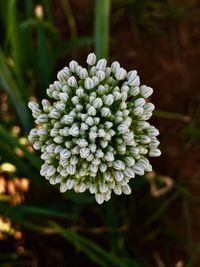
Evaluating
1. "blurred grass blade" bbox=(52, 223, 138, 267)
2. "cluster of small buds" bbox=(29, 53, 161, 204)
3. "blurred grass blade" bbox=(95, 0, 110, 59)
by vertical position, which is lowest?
"blurred grass blade" bbox=(52, 223, 138, 267)

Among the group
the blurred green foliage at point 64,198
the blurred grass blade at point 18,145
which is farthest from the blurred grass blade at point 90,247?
the blurred grass blade at point 18,145

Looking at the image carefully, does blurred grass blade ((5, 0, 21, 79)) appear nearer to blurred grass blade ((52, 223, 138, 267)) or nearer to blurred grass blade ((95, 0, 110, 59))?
blurred grass blade ((95, 0, 110, 59))

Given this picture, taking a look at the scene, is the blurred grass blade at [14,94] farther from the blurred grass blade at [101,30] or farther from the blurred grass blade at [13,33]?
the blurred grass blade at [101,30]

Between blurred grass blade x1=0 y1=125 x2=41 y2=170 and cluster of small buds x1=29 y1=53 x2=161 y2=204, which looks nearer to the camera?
cluster of small buds x1=29 y1=53 x2=161 y2=204

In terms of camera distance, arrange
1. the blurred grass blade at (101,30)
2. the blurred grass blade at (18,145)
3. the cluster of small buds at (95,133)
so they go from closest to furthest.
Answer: the cluster of small buds at (95,133), the blurred grass blade at (18,145), the blurred grass blade at (101,30)

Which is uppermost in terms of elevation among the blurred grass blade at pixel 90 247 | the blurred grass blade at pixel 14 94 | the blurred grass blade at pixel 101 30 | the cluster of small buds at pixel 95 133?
the blurred grass blade at pixel 101 30

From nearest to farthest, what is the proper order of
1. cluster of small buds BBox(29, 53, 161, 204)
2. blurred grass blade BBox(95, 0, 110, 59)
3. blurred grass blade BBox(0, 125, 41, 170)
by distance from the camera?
cluster of small buds BBox(29, 53, 161, 204) < blurred grass blade BBox(0, 125, 41, 170) < blurred grass blade BBox(95, 0, 110, 59)

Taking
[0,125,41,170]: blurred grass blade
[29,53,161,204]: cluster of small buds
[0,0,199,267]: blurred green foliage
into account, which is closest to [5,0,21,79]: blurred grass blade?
[0,0,199,267]: blurred green foliage
